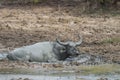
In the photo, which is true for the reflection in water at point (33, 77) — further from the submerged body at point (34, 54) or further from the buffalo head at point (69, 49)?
the buffalo head at point (69, 49)

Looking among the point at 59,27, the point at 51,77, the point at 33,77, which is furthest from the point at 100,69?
the point at 59,27

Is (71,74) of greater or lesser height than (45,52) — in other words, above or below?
above

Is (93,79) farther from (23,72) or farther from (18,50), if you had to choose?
(18,50)

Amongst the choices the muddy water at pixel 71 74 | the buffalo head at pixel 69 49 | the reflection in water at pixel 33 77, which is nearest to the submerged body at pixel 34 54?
the buffalo head at pixel 69 49

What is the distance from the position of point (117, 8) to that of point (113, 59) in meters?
8.63

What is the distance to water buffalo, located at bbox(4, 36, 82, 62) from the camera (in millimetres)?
15289

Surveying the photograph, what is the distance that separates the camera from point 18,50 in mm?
15406

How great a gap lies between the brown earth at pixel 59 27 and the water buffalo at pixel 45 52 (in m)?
0.80

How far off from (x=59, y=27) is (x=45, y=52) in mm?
5029

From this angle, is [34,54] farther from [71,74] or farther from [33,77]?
[33,77]

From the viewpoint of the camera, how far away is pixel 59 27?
2045 cm

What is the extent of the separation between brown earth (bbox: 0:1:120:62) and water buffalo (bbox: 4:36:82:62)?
2.63 feet

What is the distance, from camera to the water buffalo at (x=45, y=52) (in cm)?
1529

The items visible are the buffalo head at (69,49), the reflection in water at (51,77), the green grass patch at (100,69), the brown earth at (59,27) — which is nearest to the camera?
the reflection in water at (51,77)
